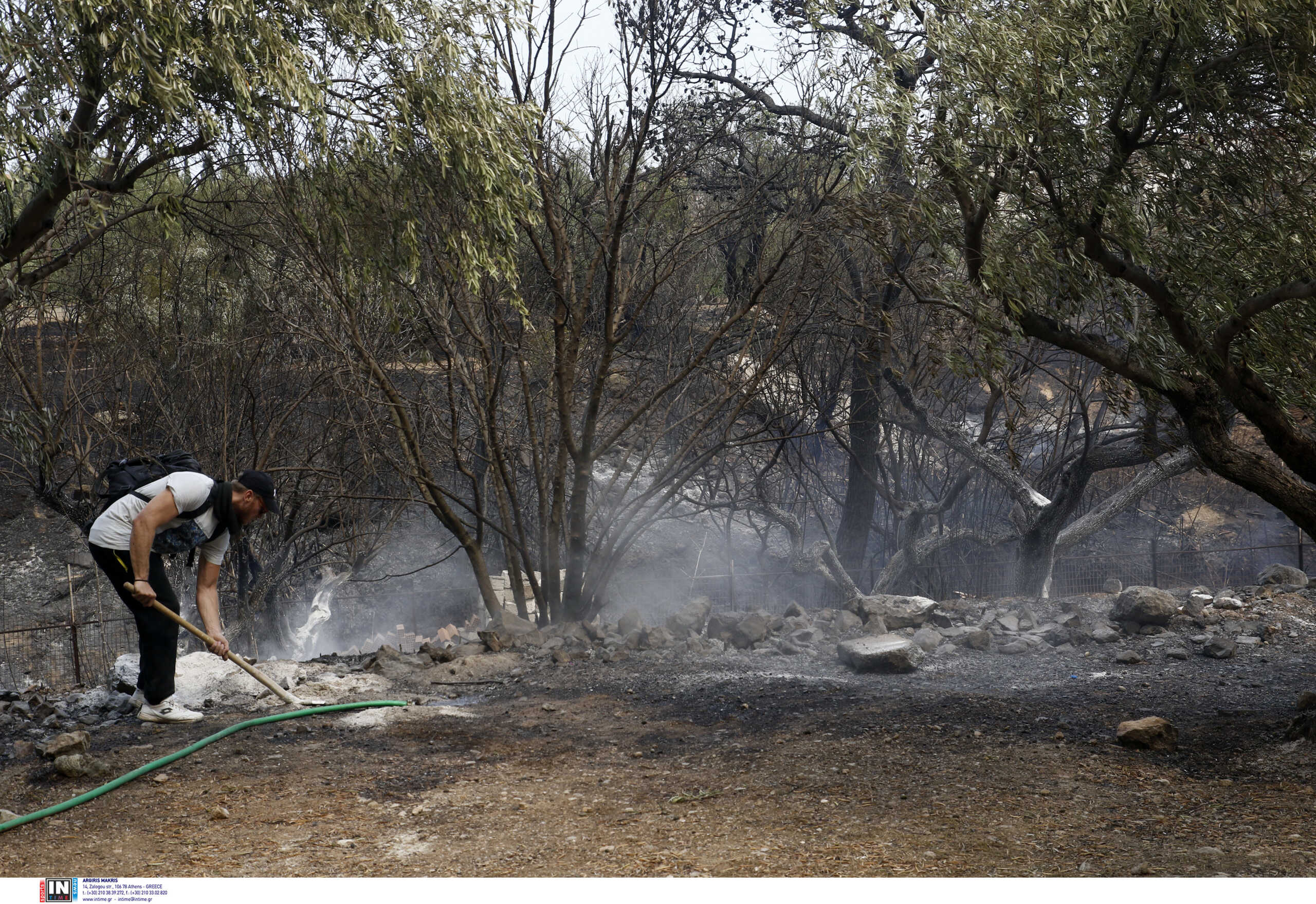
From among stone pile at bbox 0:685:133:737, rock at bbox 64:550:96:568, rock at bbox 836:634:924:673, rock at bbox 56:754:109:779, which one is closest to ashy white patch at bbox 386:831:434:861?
rock at bbox 56:754:109:779

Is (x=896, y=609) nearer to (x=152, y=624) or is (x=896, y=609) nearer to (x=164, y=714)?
(x=164, y=714)

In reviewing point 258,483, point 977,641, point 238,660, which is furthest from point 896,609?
point 258,483

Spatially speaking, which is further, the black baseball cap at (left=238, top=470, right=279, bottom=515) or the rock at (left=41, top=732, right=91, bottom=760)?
the black baseball cap at (left=238, top=470, right=279, bottom=515)

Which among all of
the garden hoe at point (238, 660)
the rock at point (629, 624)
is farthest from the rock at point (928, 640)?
the garden hoe at point (238, 660)

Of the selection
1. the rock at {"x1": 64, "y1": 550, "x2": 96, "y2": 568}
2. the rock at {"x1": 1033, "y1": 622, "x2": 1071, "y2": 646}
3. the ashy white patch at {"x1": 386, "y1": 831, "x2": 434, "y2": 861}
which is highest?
the rock at {"x1": 1033, "y1": 622, "x2": 1071, "y2": 646}

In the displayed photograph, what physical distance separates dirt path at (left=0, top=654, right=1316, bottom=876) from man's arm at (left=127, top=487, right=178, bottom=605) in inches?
31.9

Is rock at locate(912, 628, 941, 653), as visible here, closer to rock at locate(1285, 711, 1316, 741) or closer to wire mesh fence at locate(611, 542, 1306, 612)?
rock at locate(1285, 711, 1316, 741)

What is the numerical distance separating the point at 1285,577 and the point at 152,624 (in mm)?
10169

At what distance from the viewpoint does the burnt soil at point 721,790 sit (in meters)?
3.45

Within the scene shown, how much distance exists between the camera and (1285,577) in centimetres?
999

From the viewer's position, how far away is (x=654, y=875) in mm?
3311

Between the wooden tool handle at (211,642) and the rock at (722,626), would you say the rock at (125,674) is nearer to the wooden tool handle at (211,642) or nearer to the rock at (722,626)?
the wooden tool handle at (211,642)

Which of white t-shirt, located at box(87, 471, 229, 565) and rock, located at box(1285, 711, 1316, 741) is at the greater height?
white t-shirt, located at box(87, 471, 229, 565)

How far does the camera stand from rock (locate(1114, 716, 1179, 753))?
181 inches
